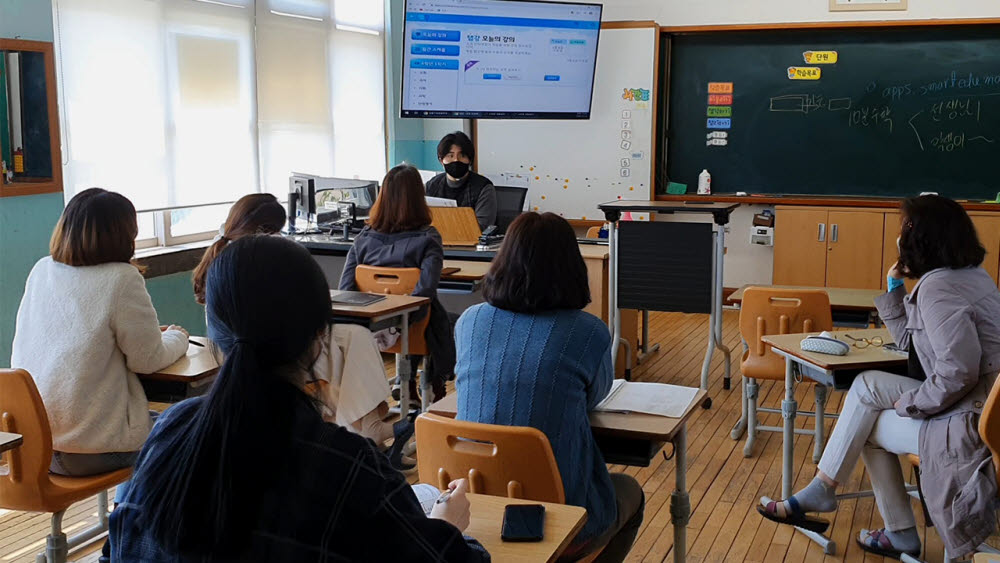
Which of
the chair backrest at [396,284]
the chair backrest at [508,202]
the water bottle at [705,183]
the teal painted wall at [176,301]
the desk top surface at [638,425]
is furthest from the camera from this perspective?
the water bottle at [705,183]

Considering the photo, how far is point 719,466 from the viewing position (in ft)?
14.1

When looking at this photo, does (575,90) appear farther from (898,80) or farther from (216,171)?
(216,171)

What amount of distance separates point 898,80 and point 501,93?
3.05 metres

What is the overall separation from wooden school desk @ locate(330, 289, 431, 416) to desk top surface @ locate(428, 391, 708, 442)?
1.44m

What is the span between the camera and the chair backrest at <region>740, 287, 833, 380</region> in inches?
166

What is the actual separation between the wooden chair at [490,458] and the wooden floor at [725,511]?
1314 millimetres

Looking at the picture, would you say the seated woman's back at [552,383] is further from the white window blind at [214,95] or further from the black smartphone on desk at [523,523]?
the white window blind at [214,95]

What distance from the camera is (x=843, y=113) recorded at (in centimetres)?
748

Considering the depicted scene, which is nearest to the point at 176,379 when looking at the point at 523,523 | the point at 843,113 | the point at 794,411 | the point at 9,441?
the point at 9,441

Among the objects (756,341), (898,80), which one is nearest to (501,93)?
(898,80)

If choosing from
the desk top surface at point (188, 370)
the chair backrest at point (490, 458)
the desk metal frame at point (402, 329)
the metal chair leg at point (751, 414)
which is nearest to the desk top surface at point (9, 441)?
the desk top surface at point (188, 370)

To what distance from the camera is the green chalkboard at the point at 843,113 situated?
7.19 metres

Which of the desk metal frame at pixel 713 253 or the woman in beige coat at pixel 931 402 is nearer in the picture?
the woman in beige coat at pixel 931 402

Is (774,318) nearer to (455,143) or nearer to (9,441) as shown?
(455,143)
